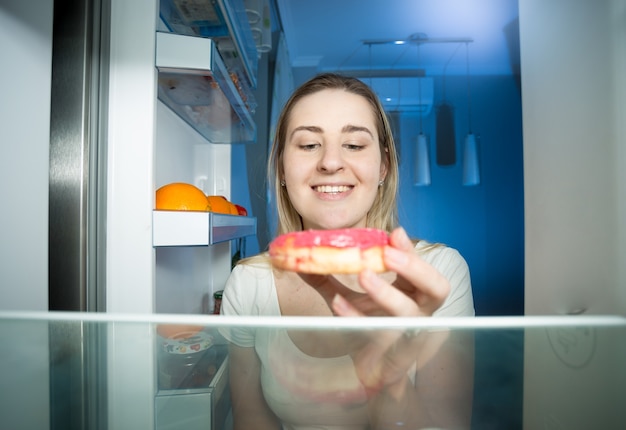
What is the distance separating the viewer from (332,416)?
38 centimetres

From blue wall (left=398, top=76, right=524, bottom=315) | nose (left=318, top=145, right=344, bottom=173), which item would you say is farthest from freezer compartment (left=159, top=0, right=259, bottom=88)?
blue wall (left=398, top=76, right=524, bottom=315)

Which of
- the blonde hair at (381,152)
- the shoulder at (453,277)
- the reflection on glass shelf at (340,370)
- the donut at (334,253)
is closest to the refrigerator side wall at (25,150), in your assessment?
the reflection on glass shelf at (340,370)

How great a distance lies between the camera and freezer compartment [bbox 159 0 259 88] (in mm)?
983

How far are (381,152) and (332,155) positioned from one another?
0.96ft

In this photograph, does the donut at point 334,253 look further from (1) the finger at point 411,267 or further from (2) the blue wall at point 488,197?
(2) the blue wall at point 488,197

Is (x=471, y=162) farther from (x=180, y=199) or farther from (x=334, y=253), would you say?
(x=334, y=253)

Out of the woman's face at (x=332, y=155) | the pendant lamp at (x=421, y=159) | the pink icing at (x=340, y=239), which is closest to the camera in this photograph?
the pink icing at (x=340, y=239)

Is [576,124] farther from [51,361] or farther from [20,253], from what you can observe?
[20,253]

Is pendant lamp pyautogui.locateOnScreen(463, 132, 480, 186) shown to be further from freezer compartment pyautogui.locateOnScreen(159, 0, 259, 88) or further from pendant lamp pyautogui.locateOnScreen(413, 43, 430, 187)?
freezer compartment pyautogui.locateOnScreen(159, 0, 259, 88)

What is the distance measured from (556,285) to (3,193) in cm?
134

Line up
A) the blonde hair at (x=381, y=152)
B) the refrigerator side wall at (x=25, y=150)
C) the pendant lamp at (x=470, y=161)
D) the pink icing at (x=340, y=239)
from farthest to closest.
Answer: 1. the pendant lamp at (x=470, y=161)
2. the blonde hair at (x=381, y=152)
3. the refrigerator side wall at (x=25, y=150)
4. the pink icing at (x=340, y=239)

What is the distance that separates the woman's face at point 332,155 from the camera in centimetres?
92

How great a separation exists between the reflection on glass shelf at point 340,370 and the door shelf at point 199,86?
716 millimetres

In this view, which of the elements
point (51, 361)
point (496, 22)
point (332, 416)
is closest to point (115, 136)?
point (51, 361)
